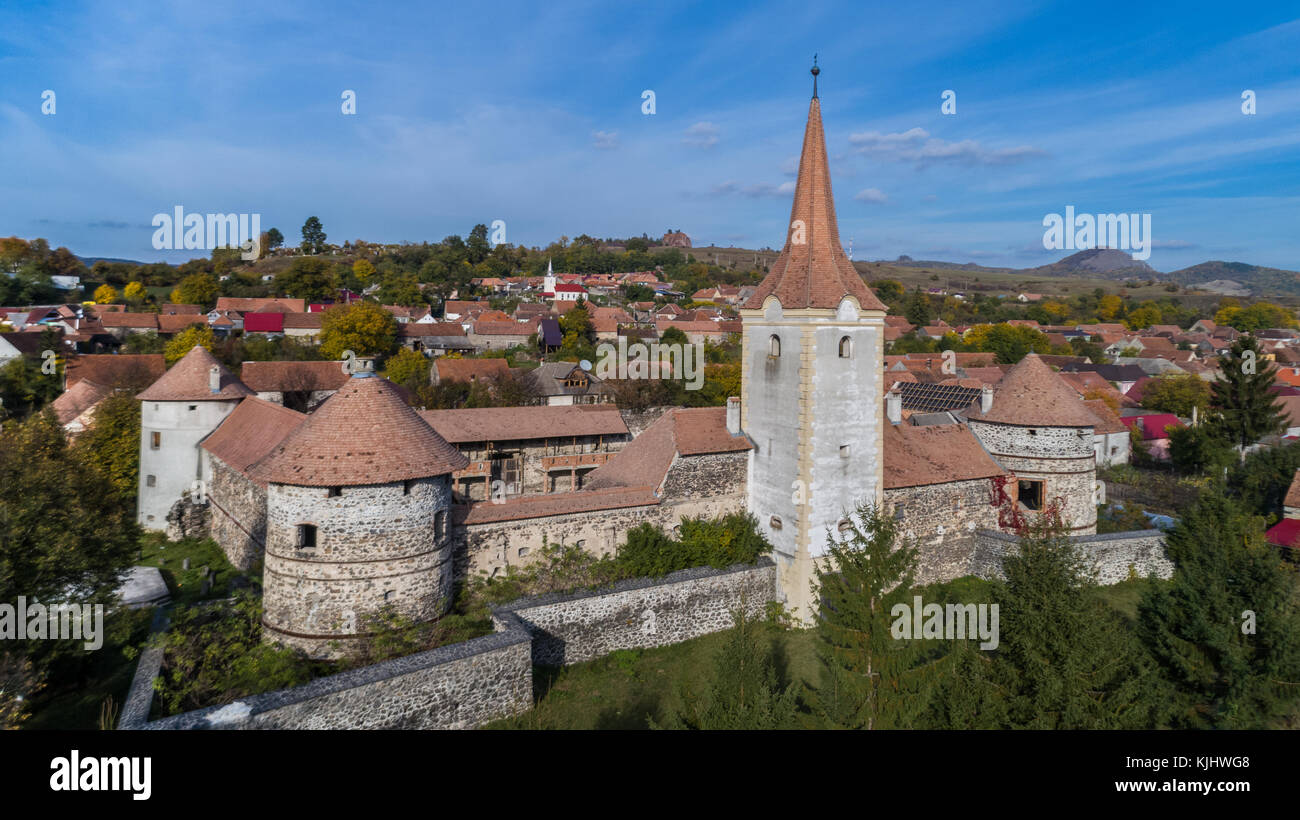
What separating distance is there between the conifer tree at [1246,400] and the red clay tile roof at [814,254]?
33169mm

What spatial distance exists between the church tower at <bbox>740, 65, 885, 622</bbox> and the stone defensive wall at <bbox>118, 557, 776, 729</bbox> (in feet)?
5.16

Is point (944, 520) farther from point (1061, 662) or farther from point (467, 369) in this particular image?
point (467, 369)

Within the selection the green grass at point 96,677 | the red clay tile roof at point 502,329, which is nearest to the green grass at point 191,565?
the green grass at point 96,677

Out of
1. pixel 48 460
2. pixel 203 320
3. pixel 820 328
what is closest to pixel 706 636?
pixel 820 328

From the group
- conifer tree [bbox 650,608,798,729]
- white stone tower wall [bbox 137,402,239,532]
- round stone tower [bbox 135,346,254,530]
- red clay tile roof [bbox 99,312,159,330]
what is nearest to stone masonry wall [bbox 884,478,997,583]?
conifer tree [bbox 650,608,798,729]

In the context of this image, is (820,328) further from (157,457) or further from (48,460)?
(157,457)

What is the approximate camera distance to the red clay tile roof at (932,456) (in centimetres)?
2147

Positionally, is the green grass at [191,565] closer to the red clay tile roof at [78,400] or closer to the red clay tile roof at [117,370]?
the red clay tile roof at [78,400]

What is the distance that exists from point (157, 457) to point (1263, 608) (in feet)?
113

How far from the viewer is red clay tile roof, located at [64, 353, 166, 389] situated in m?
41.8

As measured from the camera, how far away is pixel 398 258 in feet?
409

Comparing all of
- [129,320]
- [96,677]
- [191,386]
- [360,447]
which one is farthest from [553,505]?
[129,320]

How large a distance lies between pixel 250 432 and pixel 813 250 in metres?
20.1

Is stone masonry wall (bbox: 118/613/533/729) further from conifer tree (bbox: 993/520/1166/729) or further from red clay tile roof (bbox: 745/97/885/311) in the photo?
red clay tile roof (bbox: 745/97/885/311)
